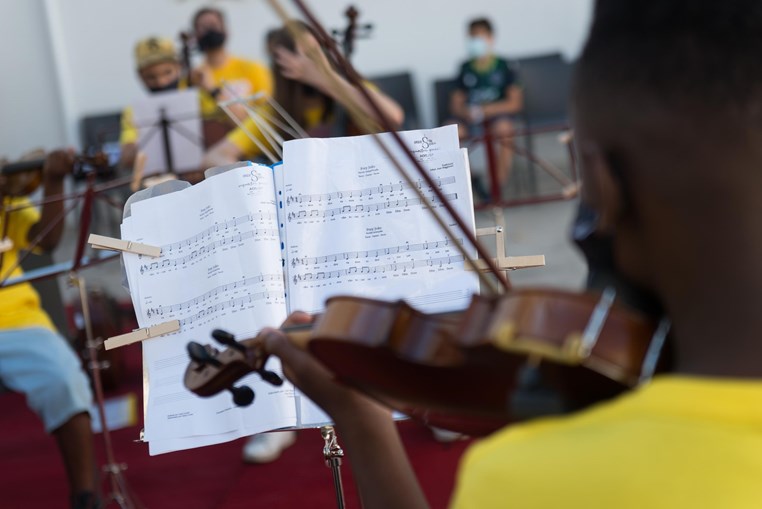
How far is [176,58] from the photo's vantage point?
4434 millimetres

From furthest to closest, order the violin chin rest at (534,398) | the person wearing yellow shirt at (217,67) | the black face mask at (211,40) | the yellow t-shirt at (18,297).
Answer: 1. the black face mask at (211,40)
2. the person wearing yellow shirt at (217,67)
3. the yellow t-shirt at (18,297)
4. the violin chin rest at (534,398)

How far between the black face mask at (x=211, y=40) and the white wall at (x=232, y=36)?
1823 mm

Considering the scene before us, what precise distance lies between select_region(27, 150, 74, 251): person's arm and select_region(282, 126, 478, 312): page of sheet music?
154cm

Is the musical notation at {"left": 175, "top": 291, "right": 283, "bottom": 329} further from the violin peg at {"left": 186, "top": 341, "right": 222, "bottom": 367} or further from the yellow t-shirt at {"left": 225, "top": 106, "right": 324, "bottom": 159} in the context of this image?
the yellow t-shirt at {"left": 225, "top": 106, "right": 324, "bottom": 159}

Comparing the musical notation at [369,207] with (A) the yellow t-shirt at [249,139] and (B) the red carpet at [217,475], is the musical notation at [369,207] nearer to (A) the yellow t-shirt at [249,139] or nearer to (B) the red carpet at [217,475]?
(B) the red carpet at [217,475]

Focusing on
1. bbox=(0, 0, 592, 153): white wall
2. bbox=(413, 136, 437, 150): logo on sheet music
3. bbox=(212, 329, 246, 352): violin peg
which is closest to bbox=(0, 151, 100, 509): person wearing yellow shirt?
bbox=(413, 136, 437, 150): logo on sheet music

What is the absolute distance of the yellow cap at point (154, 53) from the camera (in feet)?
14.3

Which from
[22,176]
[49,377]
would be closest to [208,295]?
[49,377]

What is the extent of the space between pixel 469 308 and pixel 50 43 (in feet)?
20.1

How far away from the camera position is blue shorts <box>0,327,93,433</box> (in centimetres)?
253

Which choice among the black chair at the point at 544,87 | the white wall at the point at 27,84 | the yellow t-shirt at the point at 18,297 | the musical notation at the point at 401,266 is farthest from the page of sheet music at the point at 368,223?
the white wall at the point at 27,84

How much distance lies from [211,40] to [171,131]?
76cm

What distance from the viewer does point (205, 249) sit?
148 centimetres

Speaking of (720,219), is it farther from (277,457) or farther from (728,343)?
(277,457)
